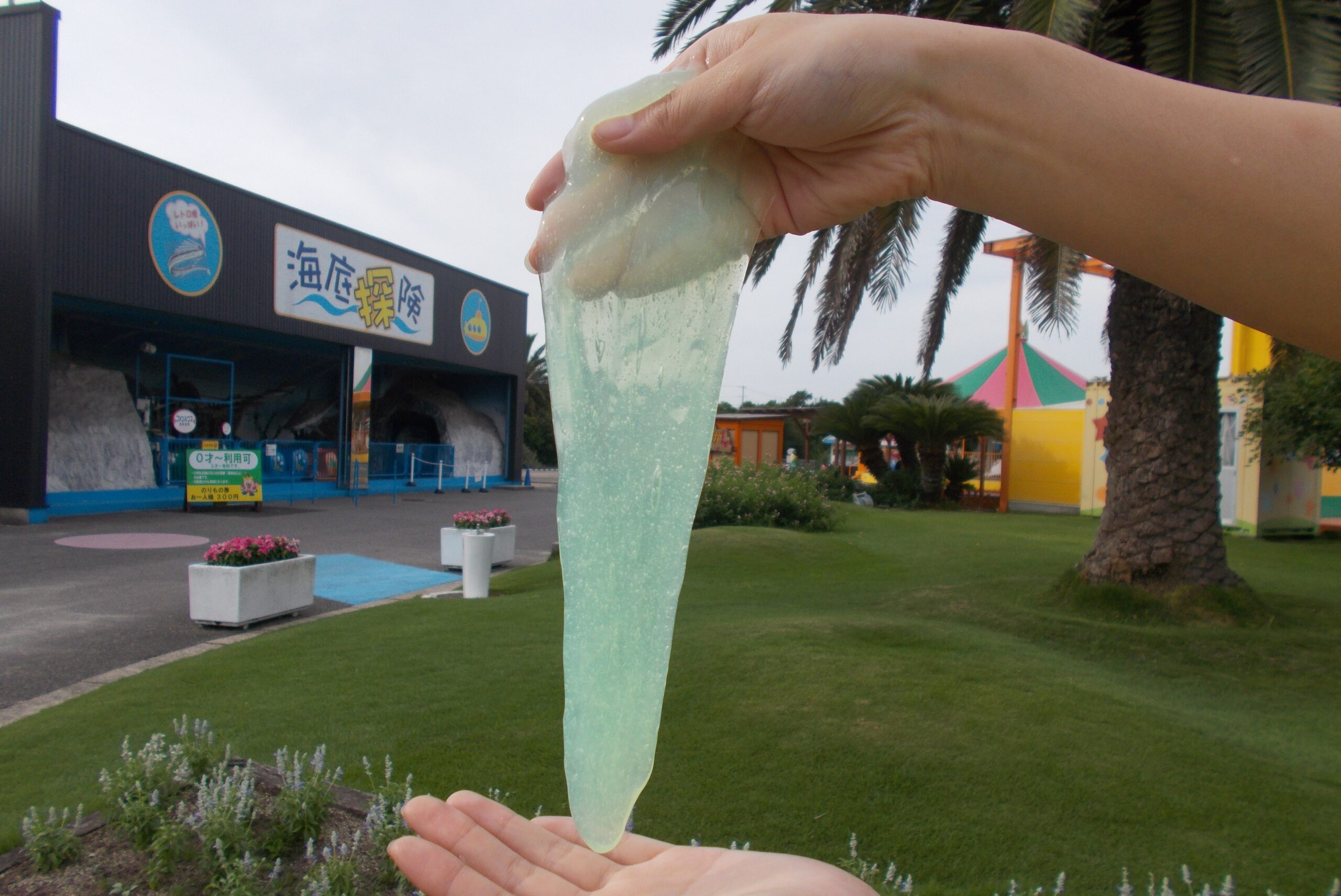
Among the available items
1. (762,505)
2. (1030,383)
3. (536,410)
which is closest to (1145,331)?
(762,505)

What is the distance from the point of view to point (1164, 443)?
697 cm

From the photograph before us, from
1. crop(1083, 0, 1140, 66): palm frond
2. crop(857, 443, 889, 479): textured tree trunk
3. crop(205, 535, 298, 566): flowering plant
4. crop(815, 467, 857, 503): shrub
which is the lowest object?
crop(205, 535, 298, 566): flowering plant

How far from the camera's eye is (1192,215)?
4.15 feet

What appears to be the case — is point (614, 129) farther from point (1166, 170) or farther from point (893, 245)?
point (893, 245)

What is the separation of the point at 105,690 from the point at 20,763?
4.14 feet

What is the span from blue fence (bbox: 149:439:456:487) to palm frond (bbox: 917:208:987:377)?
1382 cm

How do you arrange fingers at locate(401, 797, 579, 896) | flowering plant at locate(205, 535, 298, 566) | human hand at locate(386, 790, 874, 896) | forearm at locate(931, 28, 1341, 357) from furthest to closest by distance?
1. flowering plant at locate(205, 535, 298, 566)
2. fingers at locate(401, 797, 579, 896)
3. human hand at locate(386, 790, 874, 896)
4. forearm at locate(931, 28, 1341, 357)

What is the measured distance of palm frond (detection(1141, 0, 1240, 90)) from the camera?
5.57 meters

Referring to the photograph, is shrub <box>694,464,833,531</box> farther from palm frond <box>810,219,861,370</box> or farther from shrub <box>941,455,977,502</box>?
shrub <box>941,455,977,502</box>

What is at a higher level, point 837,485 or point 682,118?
point 682,118

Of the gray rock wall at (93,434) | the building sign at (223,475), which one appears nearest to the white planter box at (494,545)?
the building sign at (223,475)

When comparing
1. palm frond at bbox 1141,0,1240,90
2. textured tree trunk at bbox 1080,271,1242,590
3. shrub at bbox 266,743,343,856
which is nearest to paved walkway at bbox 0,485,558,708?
shrub at bbox 266,743,343,856

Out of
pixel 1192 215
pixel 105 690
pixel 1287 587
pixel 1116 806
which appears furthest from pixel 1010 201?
pixel 1287 587

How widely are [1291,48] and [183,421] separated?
1907 centimetres
